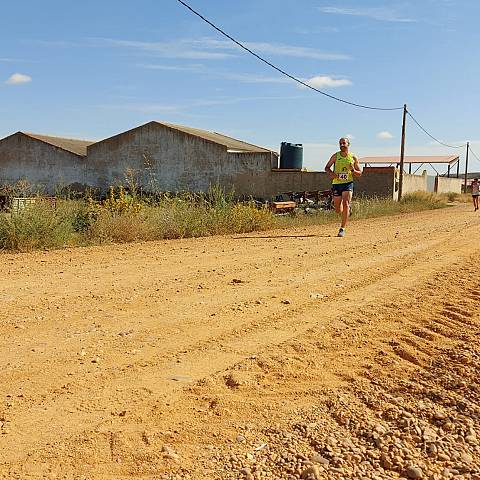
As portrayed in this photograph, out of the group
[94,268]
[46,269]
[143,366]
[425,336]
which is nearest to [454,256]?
[425,336]

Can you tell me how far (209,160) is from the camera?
112ft

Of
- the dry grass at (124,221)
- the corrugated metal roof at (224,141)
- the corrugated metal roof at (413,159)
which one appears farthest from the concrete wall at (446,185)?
the dry grass at (124,221)

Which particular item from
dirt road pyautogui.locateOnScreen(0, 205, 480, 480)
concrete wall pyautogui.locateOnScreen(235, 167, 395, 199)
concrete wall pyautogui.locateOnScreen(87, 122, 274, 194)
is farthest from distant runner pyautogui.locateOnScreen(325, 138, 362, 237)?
concrete wall pyautogui.locateOnScreen(87, 122, 274, 194)

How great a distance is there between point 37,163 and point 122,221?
3177cm

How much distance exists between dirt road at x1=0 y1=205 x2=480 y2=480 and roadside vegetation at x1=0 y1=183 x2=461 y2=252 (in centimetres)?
227

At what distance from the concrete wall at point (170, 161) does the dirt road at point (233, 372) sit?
88.1ft

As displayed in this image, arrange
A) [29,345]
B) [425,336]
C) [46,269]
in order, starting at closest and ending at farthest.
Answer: [29,345] < [425,336] < [46,269]

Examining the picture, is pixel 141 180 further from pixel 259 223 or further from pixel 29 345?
pixel 29 345

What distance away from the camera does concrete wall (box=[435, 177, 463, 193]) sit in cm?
4708

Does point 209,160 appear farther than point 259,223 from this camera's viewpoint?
Yes

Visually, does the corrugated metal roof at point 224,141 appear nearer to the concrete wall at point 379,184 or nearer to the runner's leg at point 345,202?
the concrete wall at point 379,184

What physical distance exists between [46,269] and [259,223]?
6.49 m

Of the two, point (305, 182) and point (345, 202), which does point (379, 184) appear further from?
point (345, 202)

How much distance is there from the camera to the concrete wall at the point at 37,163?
125 feet
